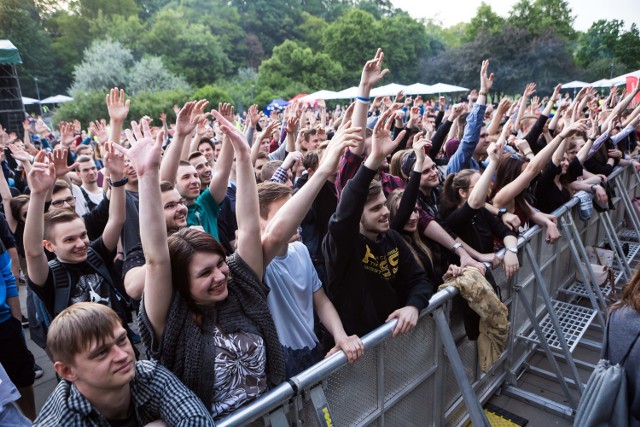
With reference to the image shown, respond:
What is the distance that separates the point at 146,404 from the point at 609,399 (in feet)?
6.72

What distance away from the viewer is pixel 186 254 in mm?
1885

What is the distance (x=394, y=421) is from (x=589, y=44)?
58.4m

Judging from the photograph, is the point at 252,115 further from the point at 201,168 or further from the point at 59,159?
the point at 59,159

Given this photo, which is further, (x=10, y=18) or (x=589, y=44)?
(x=589, y=44)

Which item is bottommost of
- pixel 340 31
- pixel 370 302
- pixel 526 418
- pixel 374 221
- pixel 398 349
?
pixel 526 418

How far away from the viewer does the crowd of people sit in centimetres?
163

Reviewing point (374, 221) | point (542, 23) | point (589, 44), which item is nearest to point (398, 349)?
point (374, 221)

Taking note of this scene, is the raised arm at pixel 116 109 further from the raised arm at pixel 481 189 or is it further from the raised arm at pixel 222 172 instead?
the raised arm at pixel 481 189

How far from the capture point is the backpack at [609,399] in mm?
2014

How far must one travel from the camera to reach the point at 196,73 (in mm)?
47469

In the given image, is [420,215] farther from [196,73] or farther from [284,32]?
[284,32]

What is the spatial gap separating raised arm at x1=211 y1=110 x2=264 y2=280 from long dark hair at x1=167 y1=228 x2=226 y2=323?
5.3 inches

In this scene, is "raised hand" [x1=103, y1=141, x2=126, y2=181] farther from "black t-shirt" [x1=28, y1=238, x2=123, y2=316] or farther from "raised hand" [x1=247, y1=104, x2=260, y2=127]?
"raised hand" [x1=247, y1=104, x2=260, y2=127]

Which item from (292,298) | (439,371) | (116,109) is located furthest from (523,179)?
(116,109)
